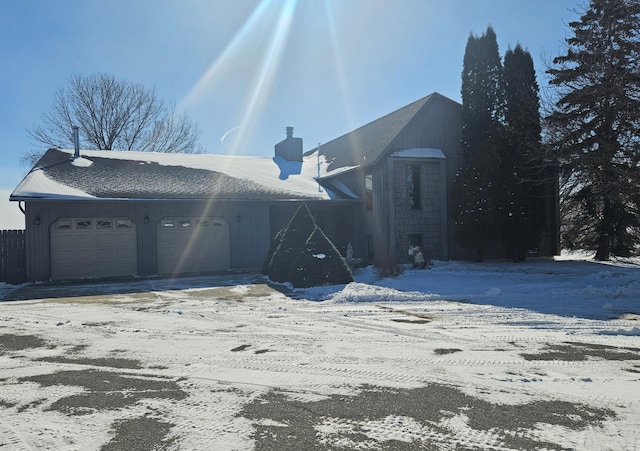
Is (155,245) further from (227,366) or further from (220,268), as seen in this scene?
(227,366)

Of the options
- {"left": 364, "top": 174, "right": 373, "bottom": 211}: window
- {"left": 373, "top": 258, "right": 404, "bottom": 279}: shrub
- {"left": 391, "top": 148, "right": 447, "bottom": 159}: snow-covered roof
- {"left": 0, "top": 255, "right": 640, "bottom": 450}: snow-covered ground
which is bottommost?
{"left": 0, "top": 255, "right": 640, "bottom": 450}: snow-covered ground

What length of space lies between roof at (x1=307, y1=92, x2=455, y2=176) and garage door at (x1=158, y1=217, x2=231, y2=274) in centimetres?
616

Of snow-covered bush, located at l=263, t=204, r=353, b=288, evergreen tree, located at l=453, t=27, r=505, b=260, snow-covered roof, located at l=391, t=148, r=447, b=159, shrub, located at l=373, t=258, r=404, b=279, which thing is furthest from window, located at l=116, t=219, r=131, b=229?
evergreen tree, located at l=453, t=27, r=505, b=260

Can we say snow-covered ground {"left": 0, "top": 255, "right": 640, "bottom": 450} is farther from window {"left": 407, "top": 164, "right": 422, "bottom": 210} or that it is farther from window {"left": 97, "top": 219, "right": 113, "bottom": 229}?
window {"left": 407, "top": 164, "right": 422, "bottom": 210}

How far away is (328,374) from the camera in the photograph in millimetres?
4762

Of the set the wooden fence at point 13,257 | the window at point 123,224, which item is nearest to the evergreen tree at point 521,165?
the window at point 123,224

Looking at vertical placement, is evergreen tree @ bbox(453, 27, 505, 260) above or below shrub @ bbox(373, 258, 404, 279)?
above

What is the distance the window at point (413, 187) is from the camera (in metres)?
18.0

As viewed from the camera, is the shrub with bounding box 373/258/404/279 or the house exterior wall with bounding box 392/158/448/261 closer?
the shrub with bounding box 373/258/404/279

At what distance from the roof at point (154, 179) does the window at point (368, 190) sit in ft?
5.47

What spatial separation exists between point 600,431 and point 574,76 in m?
16.6

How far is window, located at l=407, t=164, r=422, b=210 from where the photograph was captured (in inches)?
709

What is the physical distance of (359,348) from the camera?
5816 millimetres

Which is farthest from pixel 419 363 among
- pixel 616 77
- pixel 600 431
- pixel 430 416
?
pixel 616 77
